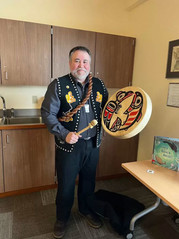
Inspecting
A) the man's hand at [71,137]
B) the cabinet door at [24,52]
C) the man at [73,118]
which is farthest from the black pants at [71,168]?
the cabinet door at [24,52]

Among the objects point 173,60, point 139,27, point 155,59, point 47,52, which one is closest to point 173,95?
point 173,60

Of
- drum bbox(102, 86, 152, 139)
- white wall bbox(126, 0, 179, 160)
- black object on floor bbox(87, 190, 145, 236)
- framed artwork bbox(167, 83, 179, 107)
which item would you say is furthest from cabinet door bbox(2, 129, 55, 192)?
framed artwork bbox(167, 83, 179, 107)

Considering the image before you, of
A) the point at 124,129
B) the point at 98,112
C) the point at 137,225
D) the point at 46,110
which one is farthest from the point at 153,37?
the point at 137,225

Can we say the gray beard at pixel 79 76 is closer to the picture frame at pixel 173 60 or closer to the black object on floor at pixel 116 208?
the picture frame at pixel 173 60

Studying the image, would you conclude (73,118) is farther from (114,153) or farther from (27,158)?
(114,153)

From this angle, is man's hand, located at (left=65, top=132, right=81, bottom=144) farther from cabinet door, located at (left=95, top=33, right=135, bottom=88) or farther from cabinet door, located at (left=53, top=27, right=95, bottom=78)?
cabinet door, located at (left=95, top=33, right=135, bottom=88)

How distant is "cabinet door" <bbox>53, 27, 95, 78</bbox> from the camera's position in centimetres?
207

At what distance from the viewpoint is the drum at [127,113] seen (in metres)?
1.20

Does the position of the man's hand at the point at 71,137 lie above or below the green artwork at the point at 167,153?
above

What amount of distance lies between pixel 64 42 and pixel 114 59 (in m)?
0.67

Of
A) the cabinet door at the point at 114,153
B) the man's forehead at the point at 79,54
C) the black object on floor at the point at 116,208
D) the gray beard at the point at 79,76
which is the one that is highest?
the man's forehead at the point at 79,54

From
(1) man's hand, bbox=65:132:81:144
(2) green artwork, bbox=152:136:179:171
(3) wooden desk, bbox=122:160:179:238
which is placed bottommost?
(3) wooden desk, bbox=122:160:179:238

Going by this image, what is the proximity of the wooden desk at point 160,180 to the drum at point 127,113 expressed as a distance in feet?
1.05

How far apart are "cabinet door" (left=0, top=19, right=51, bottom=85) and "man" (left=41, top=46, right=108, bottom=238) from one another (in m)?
0.77
